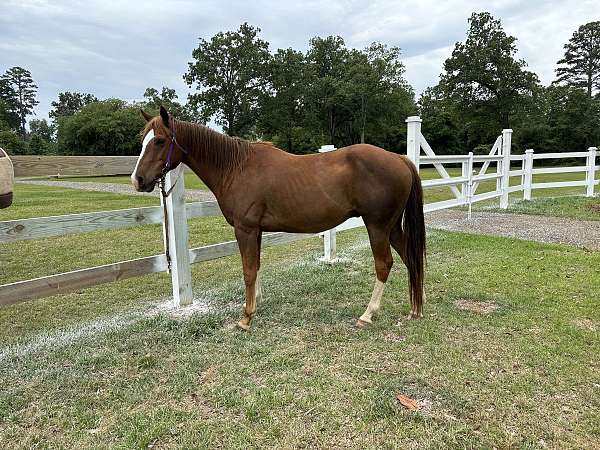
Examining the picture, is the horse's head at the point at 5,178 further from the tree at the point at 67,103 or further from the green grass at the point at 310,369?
the tree at the point at 67,103

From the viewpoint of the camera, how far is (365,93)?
1359 inches

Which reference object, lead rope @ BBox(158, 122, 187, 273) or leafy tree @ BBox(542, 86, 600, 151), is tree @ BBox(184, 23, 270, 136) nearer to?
leafy tree @ BBox(542, 86, 600, 151)

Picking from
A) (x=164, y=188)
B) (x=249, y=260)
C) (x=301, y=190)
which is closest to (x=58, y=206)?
(x=164, y=188)

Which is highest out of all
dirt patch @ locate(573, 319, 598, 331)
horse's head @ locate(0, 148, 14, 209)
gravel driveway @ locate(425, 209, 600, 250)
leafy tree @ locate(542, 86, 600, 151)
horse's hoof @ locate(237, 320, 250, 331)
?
leafy tree @ locate(542, 86, 600, 151)

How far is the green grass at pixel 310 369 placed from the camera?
194 cm

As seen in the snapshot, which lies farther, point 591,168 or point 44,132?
point 44,132

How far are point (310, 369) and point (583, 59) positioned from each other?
→ 48.4 metres

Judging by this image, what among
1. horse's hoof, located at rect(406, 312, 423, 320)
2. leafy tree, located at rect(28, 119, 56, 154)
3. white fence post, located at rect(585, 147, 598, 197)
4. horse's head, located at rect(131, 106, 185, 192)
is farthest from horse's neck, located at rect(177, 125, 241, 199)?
leafy tree, located at rect(28, 119, 56, 154)

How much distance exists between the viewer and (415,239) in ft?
10.8

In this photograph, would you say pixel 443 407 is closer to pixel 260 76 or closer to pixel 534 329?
pixel 534 329

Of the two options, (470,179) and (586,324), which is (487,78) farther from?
(586,324)

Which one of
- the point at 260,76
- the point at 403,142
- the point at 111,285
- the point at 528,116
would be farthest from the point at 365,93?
the point at 111,285

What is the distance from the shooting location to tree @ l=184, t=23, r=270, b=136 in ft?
123

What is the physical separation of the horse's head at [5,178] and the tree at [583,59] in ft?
152
